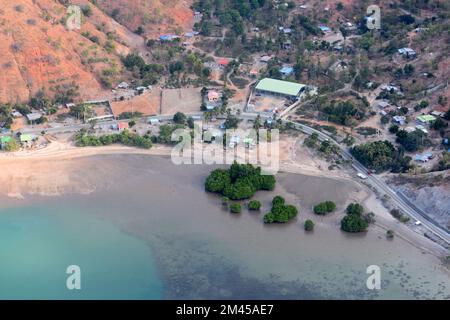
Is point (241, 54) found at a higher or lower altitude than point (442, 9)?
lower

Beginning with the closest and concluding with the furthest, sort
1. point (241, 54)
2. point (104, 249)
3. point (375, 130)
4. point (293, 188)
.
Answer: point (104, 249), point (293, 188), point (375, 130), point (241, 54)

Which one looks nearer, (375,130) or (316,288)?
(316,288)

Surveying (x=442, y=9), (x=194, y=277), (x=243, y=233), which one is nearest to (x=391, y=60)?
(x=442, y=9)

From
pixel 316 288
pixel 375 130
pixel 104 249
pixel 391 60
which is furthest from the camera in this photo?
pixel 391 60

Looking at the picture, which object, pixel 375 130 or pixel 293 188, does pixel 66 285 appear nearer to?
pixel 293 188

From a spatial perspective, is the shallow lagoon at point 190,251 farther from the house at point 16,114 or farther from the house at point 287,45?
the house at point 287,45

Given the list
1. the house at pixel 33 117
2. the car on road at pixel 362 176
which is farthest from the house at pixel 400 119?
the house at pixel 33 117
